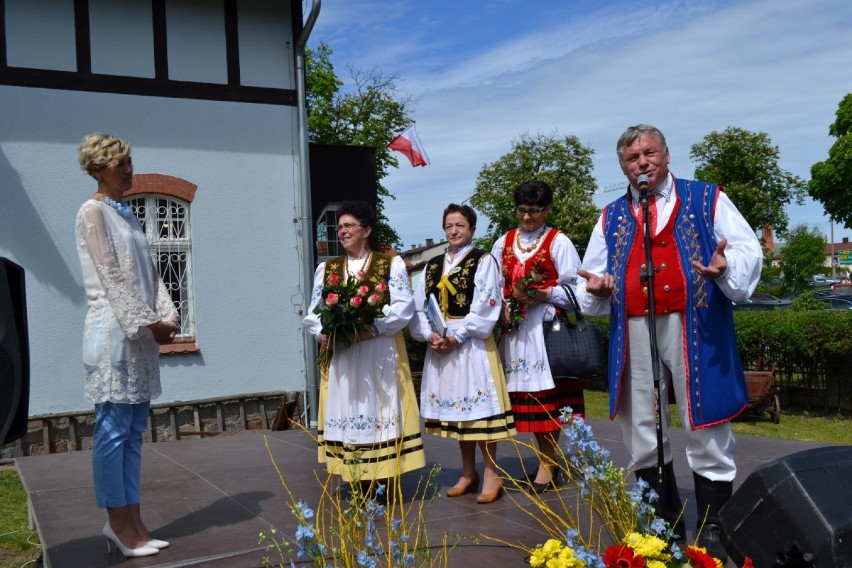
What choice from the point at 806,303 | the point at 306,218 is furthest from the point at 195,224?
the point at 806,303

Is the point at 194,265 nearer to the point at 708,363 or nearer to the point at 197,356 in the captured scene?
the point at 197,356

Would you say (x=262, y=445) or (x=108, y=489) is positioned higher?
(x=108, y=489)

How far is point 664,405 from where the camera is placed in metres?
4.03

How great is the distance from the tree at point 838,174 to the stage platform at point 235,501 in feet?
98.0

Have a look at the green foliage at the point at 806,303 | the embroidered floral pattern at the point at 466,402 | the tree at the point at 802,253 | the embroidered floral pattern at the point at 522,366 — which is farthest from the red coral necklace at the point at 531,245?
the tree at the point at 802,253

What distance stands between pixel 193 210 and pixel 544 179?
3023cm

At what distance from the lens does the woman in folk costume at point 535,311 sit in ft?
18.2

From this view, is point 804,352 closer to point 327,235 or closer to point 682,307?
point 327,235

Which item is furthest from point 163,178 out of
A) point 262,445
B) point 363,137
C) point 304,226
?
point 363,137

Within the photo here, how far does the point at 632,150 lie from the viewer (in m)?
4.04

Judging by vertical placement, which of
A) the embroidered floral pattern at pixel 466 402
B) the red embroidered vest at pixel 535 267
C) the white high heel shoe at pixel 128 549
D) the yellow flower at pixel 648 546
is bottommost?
the white high heel shoe at pixel 128 549

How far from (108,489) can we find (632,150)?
3003 mm

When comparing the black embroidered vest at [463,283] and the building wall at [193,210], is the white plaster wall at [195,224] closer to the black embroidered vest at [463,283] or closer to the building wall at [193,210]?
the building wall at [193,210]

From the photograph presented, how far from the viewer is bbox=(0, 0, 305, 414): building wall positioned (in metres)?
9.75
